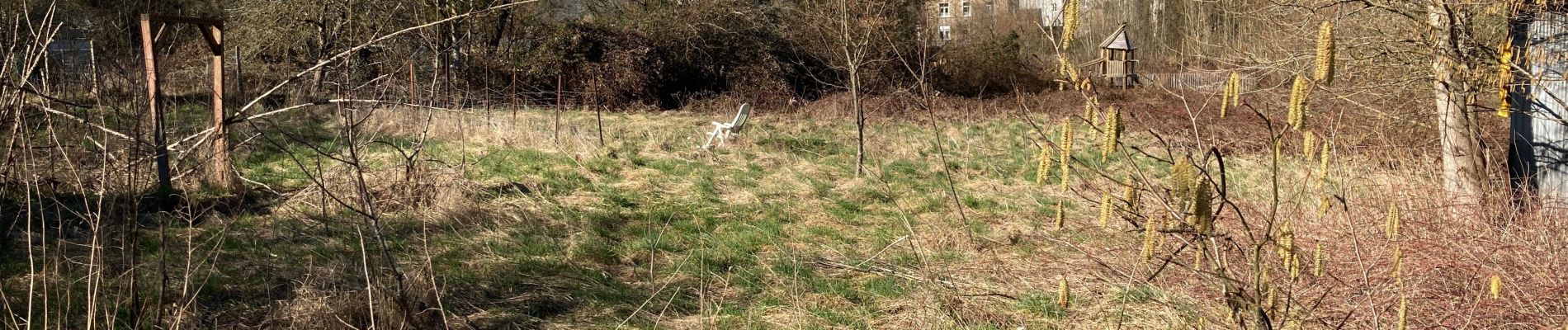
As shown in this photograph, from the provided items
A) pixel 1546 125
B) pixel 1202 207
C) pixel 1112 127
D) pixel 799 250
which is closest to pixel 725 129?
pixel 799 250

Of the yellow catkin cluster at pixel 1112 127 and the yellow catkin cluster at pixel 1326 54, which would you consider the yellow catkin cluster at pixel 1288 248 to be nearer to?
the yellow catkin cluster at pixel 1112 127

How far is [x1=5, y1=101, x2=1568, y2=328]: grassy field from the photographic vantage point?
3.95m

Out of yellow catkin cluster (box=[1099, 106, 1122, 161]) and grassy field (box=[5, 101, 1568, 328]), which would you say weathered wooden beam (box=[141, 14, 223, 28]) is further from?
yellow catkin cluster (box=[1099, 106, 1122, 161])

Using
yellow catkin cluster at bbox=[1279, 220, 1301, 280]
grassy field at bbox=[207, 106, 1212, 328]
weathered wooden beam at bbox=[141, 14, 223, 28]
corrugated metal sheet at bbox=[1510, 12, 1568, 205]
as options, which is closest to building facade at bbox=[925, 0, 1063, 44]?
grassy field at bbox=[207, 106, 1212, 328]

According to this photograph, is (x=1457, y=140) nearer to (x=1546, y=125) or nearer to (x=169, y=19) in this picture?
(x=1546, y=125)

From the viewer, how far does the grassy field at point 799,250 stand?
156 inches

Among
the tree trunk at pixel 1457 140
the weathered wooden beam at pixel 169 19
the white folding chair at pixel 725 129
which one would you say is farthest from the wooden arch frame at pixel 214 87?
the tree trunk at pixel 1457 140

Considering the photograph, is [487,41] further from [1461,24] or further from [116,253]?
[1461,24]

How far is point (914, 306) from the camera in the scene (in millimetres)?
4809

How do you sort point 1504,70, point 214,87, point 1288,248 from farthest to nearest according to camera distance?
point 214,87 < point 1504,70 < point 1288,248

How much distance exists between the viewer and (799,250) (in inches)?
247

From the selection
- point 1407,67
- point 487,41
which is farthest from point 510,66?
point 1407,67

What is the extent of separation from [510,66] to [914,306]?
552 inches

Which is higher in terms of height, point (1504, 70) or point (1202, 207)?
point (1504, 70)
